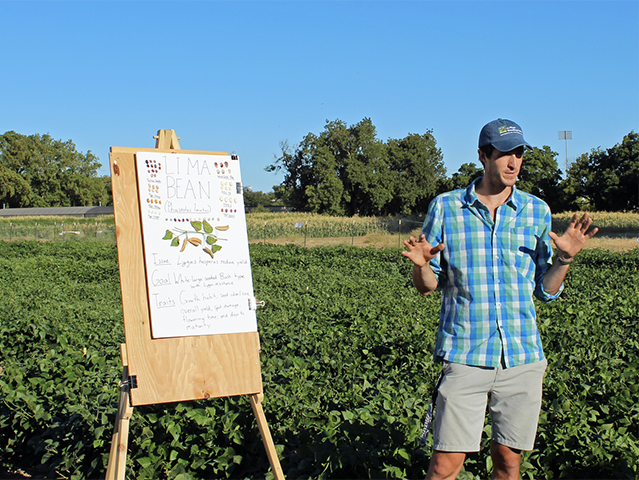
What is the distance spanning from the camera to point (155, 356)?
3.40 m

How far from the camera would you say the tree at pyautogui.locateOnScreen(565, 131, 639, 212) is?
54312mm

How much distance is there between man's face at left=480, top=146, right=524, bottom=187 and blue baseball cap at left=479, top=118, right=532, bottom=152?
44 mm

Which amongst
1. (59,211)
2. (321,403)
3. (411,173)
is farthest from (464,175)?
(321,403)

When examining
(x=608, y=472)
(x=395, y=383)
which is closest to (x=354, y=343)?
(x=395, y=383)

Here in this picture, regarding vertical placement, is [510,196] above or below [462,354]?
above

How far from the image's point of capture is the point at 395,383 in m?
5.21

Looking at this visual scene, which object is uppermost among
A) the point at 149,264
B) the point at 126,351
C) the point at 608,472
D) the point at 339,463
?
the point at 149,264

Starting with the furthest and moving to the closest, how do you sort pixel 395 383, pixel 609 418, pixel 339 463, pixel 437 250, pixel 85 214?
pixel 85 214
pixel 395 383
pixel 609 418
pixel 339 463
pixel 437 250

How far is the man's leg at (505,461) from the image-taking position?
106 inches

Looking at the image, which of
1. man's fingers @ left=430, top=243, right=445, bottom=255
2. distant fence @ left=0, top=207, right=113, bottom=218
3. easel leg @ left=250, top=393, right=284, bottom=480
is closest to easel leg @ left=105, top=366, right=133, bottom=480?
easel leg @ left=250, top=393, right=284, bottom=480

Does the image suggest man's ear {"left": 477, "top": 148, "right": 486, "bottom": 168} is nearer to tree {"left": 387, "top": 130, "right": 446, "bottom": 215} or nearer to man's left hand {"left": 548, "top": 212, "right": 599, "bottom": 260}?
man's left hand {"left": 548, "top": 212, "right": 599, "bottom": 260}

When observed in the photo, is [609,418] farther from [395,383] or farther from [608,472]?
[395,383]

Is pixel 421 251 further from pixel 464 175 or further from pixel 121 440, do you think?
pixel 464 175

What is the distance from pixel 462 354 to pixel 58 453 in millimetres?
3292
